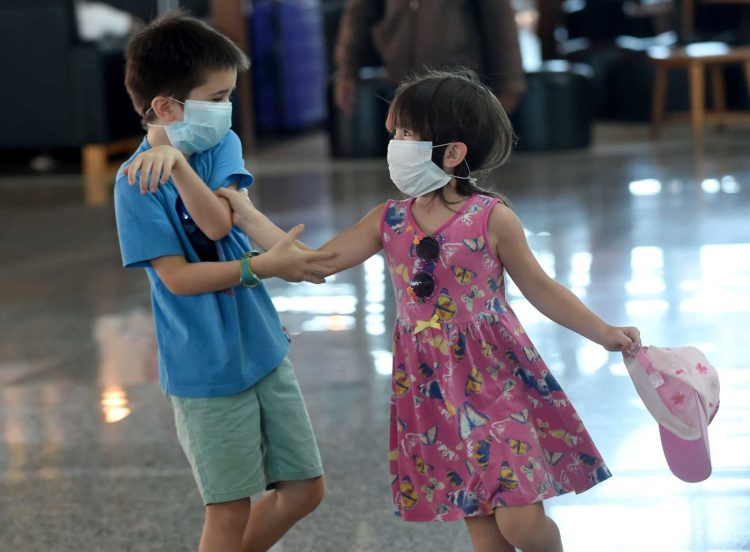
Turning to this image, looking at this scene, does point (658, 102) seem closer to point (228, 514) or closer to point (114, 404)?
point (114, 404)

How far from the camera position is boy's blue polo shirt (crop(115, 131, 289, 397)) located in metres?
1.85

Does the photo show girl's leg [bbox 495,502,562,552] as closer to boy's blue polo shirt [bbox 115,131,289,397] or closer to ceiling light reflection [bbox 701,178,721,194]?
boy's blue polo shirt [bbox 115,131,289,397]

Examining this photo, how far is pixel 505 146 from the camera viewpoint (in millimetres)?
1939

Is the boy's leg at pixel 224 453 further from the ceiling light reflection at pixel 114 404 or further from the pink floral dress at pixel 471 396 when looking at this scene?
the ceiling light reflection at pixel 114 404

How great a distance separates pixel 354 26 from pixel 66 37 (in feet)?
12.8

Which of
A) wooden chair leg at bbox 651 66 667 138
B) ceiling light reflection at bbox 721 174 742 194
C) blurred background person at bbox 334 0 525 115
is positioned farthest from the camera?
wooden chair leg at bbox 651 66 667 138

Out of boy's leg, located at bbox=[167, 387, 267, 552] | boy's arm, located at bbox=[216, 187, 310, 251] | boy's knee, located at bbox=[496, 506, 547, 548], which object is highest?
boy's arm, located at bbox=[216, 187, 310, 251]

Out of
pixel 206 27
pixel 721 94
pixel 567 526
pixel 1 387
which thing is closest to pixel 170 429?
pixel 1 387

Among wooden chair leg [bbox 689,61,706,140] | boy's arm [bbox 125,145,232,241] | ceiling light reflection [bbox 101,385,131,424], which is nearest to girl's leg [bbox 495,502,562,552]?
boy's arm [bbox 125,145,232,241]

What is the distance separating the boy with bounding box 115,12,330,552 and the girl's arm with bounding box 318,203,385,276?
4 centimetres

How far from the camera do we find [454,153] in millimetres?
1895

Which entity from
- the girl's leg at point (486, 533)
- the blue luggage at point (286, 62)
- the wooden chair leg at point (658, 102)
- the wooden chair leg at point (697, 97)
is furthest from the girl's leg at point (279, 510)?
the blue luggage at point (286, 62)

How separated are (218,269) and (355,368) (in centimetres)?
178

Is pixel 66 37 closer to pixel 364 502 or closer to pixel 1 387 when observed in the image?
pixel 1 387
